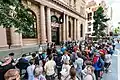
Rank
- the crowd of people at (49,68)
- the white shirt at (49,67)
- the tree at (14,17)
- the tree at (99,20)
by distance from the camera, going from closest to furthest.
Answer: the tree at (14,17) < the crowd of people at (49,68) < the white shirt at (49,67) < the tree at (99,20)

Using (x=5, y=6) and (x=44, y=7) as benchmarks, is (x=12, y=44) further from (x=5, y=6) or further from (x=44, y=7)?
(x=5, y=6)

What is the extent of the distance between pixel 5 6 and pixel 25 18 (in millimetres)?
595

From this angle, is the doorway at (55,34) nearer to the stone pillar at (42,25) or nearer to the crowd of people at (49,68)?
the stone pillar at (42,25)

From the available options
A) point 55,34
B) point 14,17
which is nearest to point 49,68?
point 14,17

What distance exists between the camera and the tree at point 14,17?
3914 millimetres

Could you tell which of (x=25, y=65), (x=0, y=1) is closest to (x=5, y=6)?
(x=0, y=1)

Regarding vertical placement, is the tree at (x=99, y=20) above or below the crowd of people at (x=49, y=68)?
above

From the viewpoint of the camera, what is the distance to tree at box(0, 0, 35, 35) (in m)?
3.91

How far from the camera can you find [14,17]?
4137 mm

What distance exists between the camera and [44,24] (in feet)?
78.3

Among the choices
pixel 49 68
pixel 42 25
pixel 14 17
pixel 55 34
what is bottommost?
pixel 49 68

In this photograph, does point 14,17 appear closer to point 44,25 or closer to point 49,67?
point 49,67

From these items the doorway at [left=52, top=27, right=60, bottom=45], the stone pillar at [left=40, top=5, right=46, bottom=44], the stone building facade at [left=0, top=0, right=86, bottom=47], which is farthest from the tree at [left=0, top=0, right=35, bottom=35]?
the doorway at [left=52, top=27, right=60, bottom=45]

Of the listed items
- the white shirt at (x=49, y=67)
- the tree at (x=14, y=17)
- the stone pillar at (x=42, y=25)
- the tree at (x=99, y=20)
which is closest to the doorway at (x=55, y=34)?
the stone pillar at (x=42, y=25)
